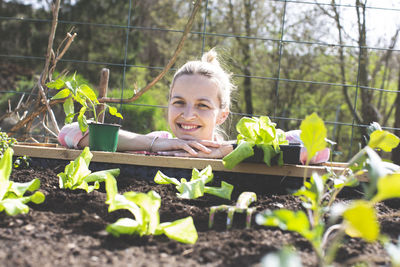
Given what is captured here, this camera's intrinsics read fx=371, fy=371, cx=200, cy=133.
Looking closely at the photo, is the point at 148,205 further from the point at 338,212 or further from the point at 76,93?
the point at 76,93

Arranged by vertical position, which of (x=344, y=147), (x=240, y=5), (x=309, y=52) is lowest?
(x=344, y=147)

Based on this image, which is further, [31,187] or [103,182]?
[103,182]

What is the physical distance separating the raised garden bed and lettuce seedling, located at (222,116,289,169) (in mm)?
129

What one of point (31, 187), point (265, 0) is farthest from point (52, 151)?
point (265, 0)

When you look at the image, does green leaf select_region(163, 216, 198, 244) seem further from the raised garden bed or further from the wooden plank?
the wooden plank

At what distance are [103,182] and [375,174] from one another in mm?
876

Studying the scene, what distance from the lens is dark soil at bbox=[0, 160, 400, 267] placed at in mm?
654

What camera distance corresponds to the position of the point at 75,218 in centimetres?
85

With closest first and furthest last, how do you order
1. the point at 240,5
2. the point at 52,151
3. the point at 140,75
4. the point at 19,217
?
the point at 19,217
the point at 52,151
the point at 240,5
the point at 140,75

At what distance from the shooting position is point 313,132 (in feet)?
2.74

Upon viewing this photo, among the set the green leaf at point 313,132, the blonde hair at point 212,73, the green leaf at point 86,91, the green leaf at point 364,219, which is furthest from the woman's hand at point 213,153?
the green leaf at point 364,219

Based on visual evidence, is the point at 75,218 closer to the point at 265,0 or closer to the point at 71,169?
the point at 71,169

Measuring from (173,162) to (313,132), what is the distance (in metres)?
0.58

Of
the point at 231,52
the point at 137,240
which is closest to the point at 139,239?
the point at 137,240
